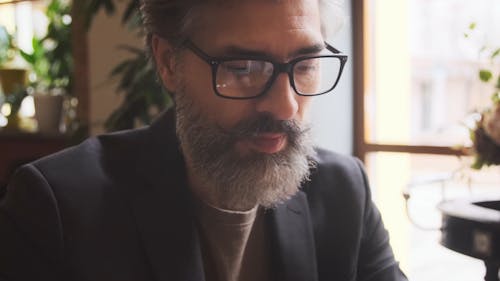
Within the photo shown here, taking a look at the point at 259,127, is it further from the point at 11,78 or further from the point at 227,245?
the point at 11,78

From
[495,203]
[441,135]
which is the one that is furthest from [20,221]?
[441,135]

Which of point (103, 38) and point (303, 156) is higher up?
point (103, 38)

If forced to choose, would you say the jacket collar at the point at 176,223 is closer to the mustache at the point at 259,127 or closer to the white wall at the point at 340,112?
the mustache at the point at 259,127

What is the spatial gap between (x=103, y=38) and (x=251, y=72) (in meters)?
2.25

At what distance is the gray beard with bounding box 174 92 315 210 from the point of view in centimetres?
103

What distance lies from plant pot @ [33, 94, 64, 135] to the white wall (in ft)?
5.64

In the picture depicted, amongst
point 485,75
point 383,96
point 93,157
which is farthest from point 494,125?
point 383,96

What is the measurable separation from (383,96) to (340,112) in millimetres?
265

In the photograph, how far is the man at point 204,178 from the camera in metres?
0.99

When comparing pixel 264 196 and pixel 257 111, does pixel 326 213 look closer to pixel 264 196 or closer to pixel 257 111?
pixel 264 196

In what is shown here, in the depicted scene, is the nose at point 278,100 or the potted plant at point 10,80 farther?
the potted plant at point 10,80

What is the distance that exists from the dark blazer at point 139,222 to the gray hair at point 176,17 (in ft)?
0.69

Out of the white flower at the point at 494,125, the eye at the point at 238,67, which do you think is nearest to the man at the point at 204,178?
the eye at the point at 238,67

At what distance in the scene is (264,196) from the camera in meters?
1.10
